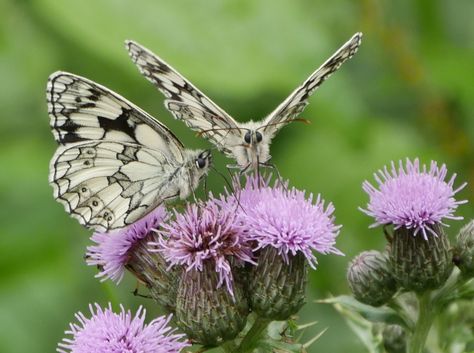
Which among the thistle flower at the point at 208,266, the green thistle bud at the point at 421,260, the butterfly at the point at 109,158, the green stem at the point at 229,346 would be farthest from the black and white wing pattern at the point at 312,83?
the green stem at the point at 229,346

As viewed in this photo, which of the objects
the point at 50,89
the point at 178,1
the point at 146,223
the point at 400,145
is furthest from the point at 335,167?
the point at 50,89

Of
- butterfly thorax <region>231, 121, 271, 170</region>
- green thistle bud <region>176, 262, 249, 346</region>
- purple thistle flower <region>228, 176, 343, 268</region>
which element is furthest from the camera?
butterfly thorax <region>231, 121, 271, 170</region>

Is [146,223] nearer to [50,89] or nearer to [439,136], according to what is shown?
[50,89]

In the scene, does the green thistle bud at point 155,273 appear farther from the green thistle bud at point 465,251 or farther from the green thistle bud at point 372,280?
the green thistle bud at point 465,251

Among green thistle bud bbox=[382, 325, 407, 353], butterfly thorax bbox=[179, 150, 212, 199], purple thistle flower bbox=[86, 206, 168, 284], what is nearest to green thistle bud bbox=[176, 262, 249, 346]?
purple thistle flower bbox=[86, 206, 168, 284]

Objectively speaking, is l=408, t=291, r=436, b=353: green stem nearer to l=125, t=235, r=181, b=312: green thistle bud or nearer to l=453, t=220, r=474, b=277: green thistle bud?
l=453, t=220, r=474, b=277: green thistle bud

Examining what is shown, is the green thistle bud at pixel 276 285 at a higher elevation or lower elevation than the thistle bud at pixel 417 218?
lower
